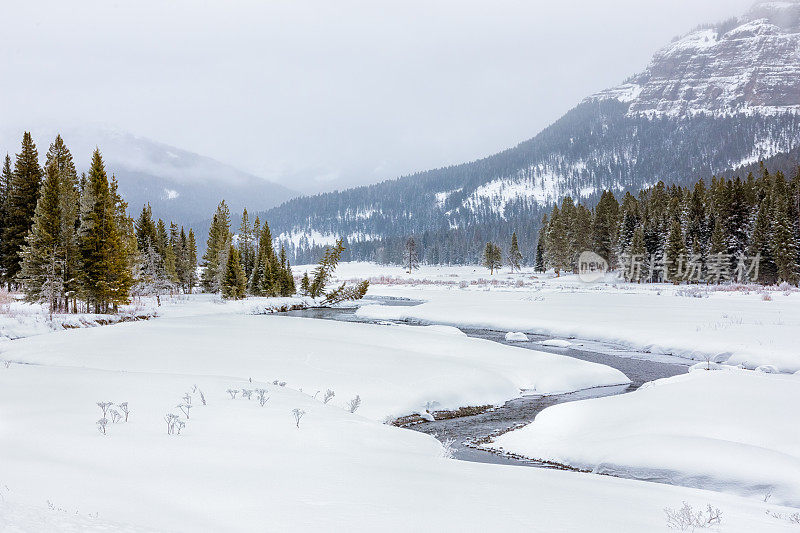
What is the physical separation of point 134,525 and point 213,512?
0.68m

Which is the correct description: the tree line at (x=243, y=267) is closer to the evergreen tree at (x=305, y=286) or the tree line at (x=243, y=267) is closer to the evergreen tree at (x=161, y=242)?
the evergreen tree at (x=305, y=286)

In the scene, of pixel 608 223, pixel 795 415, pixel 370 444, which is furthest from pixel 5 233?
pixel 608 223

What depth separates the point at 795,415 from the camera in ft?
28.1

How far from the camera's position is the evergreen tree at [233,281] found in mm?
45531

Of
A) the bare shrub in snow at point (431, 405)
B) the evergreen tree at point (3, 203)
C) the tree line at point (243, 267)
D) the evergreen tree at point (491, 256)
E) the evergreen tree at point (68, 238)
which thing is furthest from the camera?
the evergreen tree at point (491, 256)

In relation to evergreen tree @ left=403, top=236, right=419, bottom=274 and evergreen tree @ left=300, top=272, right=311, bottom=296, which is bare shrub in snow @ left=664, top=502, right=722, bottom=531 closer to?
evergreen tree @ left=300, top=272, right=311, bottom=296

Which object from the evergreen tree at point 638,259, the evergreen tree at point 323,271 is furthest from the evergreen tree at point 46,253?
the evergreen tree at point 638,259

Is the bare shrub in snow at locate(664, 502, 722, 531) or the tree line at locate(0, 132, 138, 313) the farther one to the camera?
the tree line at locate(0, 132, 138, 313)

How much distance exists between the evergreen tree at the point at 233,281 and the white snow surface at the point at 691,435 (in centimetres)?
3922

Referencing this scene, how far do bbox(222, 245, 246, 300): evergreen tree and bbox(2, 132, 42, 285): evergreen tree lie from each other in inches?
626

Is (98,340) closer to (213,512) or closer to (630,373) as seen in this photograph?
(213,512)

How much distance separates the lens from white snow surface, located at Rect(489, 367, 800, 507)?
690cm

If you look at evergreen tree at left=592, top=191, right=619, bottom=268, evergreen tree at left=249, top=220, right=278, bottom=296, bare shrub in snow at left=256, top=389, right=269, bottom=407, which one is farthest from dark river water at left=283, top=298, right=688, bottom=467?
evergreen tree at left=592, top=191, right=619, bottom=268

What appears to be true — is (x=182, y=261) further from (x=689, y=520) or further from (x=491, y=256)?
(x=689, y=520)
